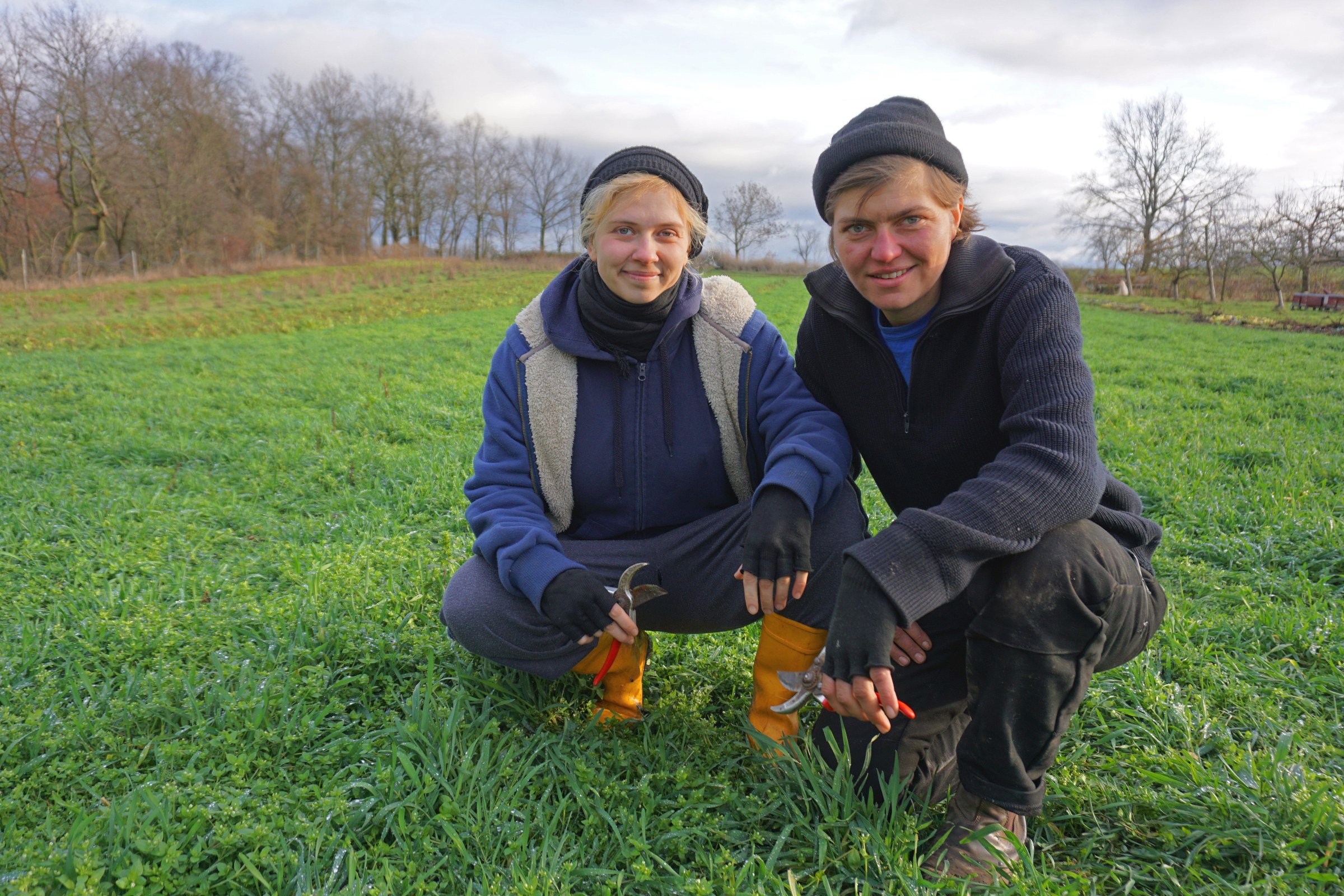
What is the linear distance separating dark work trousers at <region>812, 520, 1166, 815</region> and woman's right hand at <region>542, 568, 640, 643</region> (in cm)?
64

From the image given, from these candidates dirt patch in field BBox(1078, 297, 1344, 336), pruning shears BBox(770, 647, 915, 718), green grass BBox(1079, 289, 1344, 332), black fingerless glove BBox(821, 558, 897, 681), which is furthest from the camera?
green grass BBox(1079, 289, 1344, 332)

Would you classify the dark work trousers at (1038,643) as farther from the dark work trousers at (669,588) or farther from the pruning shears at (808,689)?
the dark work trousers at (669,588)

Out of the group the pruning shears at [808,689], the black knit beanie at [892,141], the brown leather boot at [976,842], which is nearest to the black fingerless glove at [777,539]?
the pruning shears at [808,689]

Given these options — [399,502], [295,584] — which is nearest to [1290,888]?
[295,584]

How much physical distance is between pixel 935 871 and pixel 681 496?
47.2 inches

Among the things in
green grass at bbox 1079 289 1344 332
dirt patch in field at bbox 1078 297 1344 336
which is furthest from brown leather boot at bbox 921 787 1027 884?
green grass at bbox 1079 289 1344 332

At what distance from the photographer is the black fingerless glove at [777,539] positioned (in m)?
1.95

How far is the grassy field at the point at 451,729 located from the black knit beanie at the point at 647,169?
1.51 meters

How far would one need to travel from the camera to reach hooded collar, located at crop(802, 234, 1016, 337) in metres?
1.95

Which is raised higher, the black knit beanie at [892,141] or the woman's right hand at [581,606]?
the black knit beanie at [892,141]

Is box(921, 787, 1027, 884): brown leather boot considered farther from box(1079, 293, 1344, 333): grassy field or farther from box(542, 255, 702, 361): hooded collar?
box(1079, 293, 1344, 333): grassy field

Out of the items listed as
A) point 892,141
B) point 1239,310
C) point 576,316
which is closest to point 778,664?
point 576,316

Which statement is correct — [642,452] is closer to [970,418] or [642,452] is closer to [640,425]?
[640,425]

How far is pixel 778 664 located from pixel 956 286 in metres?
1.11
